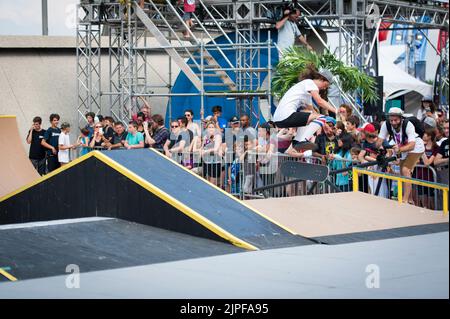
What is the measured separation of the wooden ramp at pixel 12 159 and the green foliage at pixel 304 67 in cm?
610

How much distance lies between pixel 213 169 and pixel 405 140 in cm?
360

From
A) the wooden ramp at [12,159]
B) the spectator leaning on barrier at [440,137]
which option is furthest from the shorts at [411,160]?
the wooden ramp at [12,159]

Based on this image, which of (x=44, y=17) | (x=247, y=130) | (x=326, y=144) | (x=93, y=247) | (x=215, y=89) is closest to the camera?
Result: (x=93, y=247)

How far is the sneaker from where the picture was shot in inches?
500

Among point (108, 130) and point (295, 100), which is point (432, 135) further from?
point (108, 130)

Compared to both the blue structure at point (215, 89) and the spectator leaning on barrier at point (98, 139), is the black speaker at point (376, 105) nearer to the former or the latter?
the blue structure at point (215, 89)

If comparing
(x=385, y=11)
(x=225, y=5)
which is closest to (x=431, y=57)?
(x=385, y=11)

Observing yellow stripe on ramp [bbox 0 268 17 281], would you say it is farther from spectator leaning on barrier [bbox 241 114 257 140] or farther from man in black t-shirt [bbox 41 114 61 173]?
man in black t-shirt [bbox 41 114 61 173]

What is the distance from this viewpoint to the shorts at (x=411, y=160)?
12.4 metres

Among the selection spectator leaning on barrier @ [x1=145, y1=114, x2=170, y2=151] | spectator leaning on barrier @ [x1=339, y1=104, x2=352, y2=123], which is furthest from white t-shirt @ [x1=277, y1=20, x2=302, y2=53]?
spectator leaning on barrier @ [x1=339, y1=104, x2=352, y2=123]

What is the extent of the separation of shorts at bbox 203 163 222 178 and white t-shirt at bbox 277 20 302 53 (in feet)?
24.2

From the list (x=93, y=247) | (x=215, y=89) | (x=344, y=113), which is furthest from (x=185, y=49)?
(x=93, y=247)

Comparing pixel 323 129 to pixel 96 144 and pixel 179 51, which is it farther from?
pixel 179 51

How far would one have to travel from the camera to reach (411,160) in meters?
12.5
